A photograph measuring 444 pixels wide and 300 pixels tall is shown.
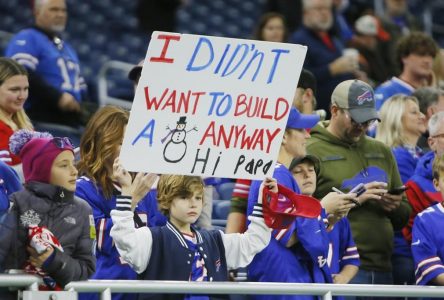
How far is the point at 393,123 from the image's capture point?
320 inches

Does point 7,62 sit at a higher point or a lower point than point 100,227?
higher

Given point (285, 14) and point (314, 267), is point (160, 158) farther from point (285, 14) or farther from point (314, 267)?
point (285, 14)

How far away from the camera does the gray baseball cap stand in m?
7.18

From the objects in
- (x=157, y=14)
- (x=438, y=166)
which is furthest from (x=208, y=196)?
(x=157, y=14)

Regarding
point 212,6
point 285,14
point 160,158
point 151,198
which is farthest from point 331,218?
point 212,6

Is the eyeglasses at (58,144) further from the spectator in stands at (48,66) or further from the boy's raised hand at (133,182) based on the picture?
the spectator in stands at (48,66)

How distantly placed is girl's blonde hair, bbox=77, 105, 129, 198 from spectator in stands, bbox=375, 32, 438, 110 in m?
3.26

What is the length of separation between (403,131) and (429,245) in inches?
54.2

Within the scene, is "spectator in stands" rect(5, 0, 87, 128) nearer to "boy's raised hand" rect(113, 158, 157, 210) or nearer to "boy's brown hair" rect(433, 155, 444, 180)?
"boy's brown hair" rect(433, 155, 444, 180)

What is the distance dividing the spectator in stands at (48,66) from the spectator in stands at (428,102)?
2.18 m

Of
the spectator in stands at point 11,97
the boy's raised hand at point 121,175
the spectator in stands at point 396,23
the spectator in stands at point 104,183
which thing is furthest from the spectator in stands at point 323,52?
the boy's raised hand at point 121,175

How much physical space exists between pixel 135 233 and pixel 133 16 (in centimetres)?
746

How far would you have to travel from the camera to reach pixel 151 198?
6582mm

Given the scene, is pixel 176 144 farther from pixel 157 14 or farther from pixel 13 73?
pixel 157 14
